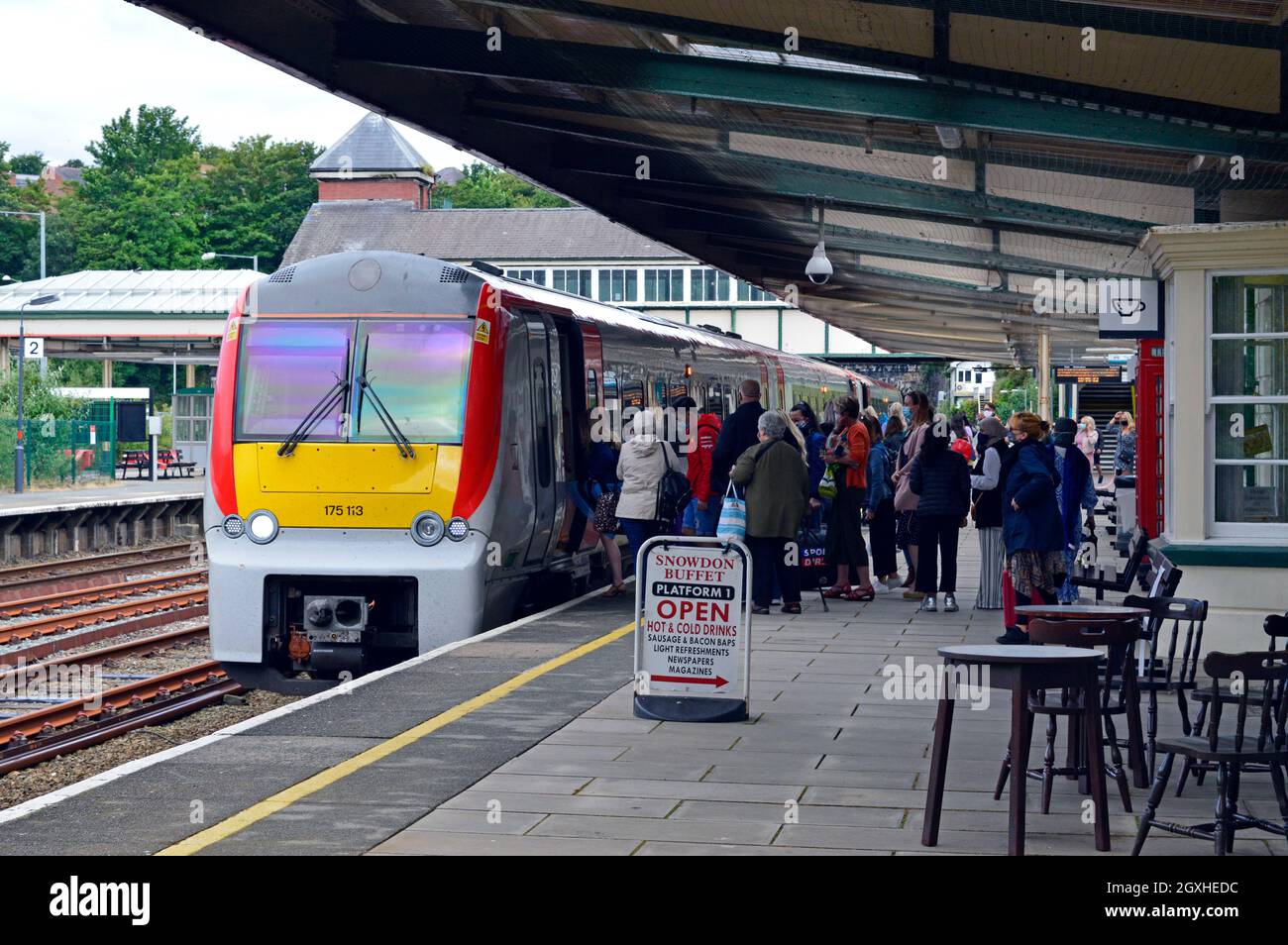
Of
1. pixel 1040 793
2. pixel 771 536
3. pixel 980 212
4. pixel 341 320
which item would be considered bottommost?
pixel 1040 793

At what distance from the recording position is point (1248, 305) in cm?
1105

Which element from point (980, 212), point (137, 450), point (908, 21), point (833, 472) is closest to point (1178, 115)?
point (908, 21)

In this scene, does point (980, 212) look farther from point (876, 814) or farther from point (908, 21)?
point (876, 814)

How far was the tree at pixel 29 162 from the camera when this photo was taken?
121 metres

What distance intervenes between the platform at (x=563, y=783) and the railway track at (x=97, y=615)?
7.46 meters

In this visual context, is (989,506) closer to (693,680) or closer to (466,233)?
(693,680)

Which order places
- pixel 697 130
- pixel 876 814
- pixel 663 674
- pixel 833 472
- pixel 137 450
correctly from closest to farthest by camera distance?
pixel 876 814 → pixel 663 674 → pixel 697 130 → pixel 833 472 → pixel 137 450

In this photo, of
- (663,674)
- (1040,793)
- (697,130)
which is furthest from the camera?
(697,130)

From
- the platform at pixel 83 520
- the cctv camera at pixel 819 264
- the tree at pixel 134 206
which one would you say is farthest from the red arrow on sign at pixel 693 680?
the tree at pixel 134 206

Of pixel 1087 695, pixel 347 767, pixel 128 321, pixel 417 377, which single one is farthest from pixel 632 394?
pixel 128 321

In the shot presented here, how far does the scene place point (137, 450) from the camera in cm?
4784

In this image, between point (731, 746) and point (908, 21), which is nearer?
point (731, 746)

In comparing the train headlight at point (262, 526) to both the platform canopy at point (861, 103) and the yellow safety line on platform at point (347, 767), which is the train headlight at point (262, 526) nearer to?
the yellow safety line on platform at point (347, 767)

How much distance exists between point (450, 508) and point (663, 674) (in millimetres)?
3205
